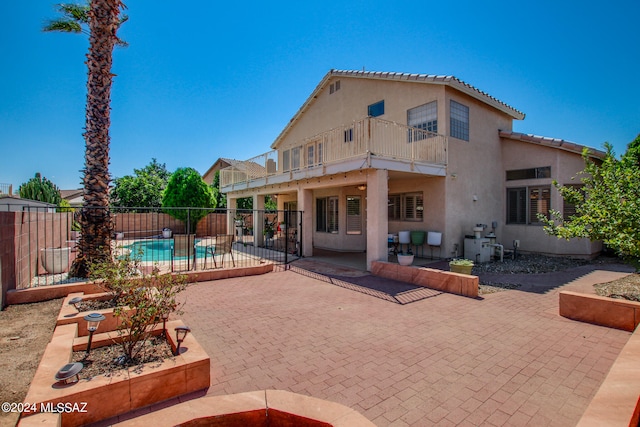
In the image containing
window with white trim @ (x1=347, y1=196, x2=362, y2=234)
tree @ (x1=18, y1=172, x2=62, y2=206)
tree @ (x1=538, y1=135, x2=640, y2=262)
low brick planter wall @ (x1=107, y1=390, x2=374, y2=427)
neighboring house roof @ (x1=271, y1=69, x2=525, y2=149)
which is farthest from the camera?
tree @ (x1=18, y1=172, x2=62, y2=206)

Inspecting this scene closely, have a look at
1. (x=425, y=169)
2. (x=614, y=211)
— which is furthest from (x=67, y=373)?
(x=425, y=169)

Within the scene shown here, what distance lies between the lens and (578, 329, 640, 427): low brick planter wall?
2242mm

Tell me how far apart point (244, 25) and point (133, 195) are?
22188mm

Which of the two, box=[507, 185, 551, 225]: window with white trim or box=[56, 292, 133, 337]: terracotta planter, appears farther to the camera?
box=[507, 185, 551, 225]: window with white trim

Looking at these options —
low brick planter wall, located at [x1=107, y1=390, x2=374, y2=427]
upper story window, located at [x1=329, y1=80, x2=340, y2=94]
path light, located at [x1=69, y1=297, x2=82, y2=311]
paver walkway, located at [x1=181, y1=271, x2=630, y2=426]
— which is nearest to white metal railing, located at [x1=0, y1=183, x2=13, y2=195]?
upper story window, located at [x1=329, y1=80, x2=340, y2=94]

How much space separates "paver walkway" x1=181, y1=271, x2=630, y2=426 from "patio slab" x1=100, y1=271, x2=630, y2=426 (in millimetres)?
16

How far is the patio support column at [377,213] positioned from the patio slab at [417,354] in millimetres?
2750

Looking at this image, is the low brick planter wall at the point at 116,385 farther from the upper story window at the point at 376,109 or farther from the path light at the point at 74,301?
the upper story window at the point at 376,109

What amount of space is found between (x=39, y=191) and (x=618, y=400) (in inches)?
1747

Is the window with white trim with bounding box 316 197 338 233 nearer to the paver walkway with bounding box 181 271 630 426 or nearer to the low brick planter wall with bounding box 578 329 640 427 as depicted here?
the paver walkway with bounding box 181 271 630 426

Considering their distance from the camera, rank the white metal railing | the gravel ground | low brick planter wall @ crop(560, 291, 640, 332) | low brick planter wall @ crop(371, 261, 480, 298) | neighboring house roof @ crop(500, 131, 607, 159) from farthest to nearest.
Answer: the white metal railing
neighboring house roof @ crop(500, 131, 607, 159)
the gravel ground
low brick planter wall @ crop(371, 261, 480, 298)
low brick planter wall @ crop(560, 291, 640, 332)

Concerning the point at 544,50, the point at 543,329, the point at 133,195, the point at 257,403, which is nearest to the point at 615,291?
the point at 543,329

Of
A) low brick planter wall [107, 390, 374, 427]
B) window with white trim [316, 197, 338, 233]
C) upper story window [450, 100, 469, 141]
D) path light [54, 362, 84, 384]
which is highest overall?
upper story window [450, 100, 469, 141]

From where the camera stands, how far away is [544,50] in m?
12.3
